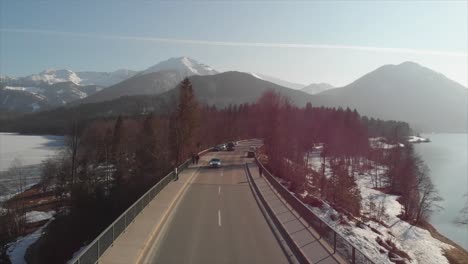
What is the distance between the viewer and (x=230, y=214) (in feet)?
70.2

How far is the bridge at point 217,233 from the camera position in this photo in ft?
44.4

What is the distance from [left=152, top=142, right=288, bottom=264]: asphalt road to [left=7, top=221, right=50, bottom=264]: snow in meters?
19.0

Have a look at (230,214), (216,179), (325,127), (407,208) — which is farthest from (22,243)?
(325,127)

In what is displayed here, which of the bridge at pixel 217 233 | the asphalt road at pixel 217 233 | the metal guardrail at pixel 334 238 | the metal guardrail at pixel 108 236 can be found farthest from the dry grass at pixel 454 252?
the metal guardrail at pixel 108 236

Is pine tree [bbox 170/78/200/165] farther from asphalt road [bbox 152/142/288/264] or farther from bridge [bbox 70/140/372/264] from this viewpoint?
bridge [bbox 70/140/372/264]

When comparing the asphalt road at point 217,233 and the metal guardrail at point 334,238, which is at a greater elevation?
the metal guardrail at point 334,238

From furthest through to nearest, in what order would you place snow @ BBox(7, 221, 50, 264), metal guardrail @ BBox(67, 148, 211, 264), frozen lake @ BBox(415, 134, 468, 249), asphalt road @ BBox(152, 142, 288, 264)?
frozen lake @ BBox(415, 134, 468, 249)
snow @ BBox(7, 221, 50, 264)
asphalt road @ BBox(152, 142, 288, 264)
metal guardrail @ BBox(67, 148, 211, 264)

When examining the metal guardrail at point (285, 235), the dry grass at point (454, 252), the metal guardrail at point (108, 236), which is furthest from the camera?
the dry grass at point (454, 252)

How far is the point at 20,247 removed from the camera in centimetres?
3828

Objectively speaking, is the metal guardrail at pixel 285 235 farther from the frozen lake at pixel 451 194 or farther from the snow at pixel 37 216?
the snow at pixel 37 216

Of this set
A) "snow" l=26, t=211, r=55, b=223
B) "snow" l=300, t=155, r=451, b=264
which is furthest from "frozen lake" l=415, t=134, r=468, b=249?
"snow" l=26, t=211, r=55, b=223

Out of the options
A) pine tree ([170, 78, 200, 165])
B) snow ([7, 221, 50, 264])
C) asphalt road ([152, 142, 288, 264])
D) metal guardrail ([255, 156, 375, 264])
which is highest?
pine tree ([170, 78, 200, 165])

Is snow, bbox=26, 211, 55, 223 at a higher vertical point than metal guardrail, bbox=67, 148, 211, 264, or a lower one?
lower

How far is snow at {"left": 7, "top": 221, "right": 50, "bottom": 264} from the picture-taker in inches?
1373
